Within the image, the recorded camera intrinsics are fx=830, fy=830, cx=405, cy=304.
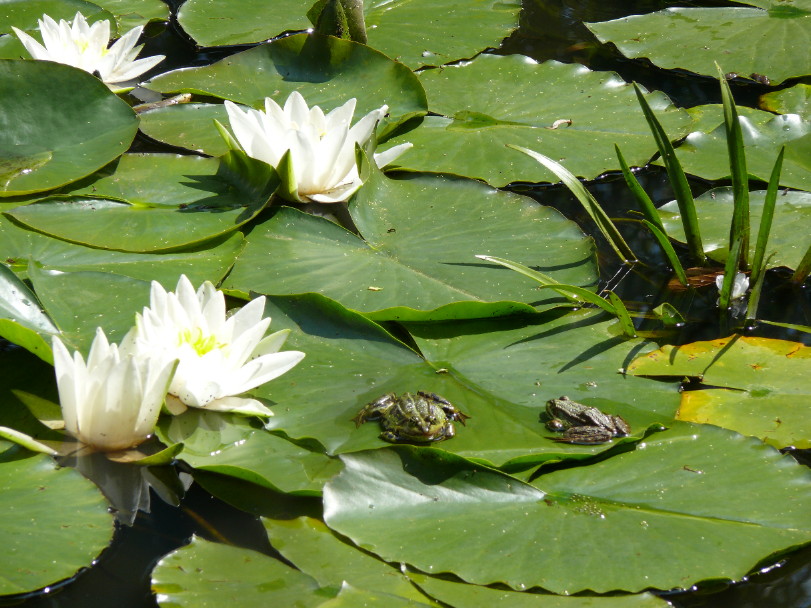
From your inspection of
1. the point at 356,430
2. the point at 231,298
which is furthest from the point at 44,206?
the point at 356,430

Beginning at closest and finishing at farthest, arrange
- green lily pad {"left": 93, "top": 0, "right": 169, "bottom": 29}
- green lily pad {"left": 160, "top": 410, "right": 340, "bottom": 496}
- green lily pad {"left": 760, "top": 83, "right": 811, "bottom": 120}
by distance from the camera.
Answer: green lily pad {"left": 160, "top": 410, "right": 340, "bottom": 496} < green lily pad {"left": 760, "top": 83, "right": 811, "bottom": 120} < green lily pad {"left": 93, "top": 0, "right": 169, "bottom": 29}

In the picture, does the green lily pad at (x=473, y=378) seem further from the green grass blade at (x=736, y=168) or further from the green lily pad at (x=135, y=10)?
the green lily pad at (x=135, y=10)

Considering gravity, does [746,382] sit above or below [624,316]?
below

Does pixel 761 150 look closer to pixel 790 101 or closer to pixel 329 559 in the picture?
pixel 790 101

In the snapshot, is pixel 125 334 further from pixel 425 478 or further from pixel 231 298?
pixel 425 478

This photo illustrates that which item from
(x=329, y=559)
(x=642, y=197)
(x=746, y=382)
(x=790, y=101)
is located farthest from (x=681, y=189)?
(x=329, y=559)

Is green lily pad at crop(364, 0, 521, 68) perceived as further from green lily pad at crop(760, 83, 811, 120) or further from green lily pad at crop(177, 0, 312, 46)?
green lily pad at crop(760, 83, 811, 120)

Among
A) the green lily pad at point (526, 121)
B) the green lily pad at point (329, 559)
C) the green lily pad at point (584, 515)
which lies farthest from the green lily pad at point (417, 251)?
the green lily pad at point (329, 559)

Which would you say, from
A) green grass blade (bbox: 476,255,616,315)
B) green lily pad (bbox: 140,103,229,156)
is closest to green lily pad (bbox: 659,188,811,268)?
green grass blade (bbox: 476,255,616,315)
